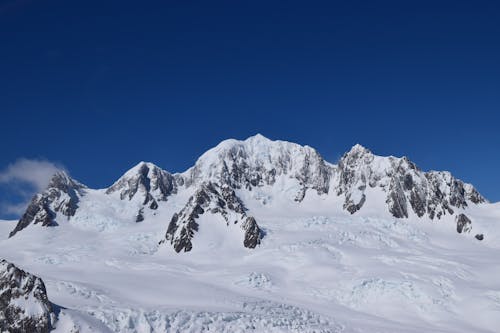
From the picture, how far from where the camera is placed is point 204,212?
363 feet

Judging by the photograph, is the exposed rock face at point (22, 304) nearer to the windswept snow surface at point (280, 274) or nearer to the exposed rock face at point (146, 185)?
the windswept snow surface at point (280, 274)

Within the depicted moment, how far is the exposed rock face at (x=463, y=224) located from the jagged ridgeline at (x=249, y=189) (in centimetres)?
22

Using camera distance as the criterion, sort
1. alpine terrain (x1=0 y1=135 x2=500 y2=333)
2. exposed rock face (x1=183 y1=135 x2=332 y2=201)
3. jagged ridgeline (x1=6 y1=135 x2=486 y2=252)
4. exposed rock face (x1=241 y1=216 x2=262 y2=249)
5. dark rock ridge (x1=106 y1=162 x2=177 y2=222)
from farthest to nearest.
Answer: dark rock ridge (x1=106 y1=162 x2=177 y2=222) → exposed rock face (x1=183 y1=135 x2=332 y2=201) → jagged ridgeline (x1=6 y1=135 x2=486 y2=252) → exposed rock face (x1=241 y1=216 x2=262 y2=249) → alpine terrain (x1=0 y1=135 x2=500 y2=333)

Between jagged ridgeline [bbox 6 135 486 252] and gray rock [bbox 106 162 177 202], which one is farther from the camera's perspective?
gray rock [bbox 106 162 177 202]

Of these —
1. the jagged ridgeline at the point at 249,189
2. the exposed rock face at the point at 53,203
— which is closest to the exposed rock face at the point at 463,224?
the jagged ridgeline at the point at 249,189

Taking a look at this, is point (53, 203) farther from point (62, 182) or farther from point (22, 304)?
point (22, 304)

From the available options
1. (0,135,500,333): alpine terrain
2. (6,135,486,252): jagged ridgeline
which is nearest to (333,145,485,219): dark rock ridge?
(6,135,486,252): jagged ridgeline

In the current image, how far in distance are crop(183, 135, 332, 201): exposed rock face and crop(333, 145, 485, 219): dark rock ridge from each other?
9.29 m

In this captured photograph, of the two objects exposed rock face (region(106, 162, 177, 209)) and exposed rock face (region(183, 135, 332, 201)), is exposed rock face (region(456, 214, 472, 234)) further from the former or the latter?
exposed rock face (region(106, 162, 177, 209))

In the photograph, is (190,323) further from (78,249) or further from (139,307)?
(78,249)

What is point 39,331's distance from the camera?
141ft

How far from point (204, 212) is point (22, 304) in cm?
6753

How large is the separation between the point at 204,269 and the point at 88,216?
211 ft

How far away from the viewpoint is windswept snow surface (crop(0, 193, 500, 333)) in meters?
54.9
